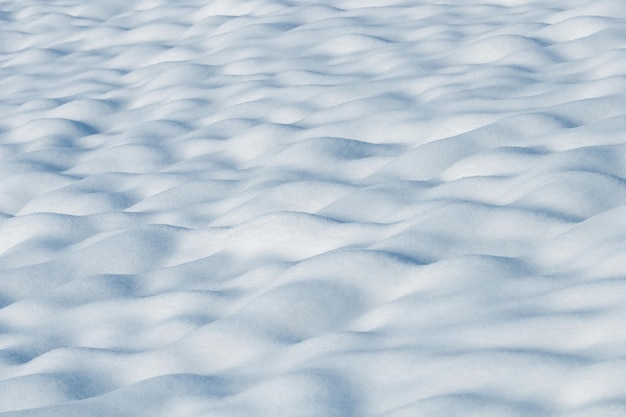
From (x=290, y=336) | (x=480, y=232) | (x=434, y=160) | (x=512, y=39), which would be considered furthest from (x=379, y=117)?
(x=290, y=336)

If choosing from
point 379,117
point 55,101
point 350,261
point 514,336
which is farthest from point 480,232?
point 55,101

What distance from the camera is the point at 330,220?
7.77 feet

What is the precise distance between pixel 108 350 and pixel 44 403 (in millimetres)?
203

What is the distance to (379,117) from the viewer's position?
2.96 meters

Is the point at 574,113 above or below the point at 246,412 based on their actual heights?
above

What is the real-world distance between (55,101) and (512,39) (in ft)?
5.35

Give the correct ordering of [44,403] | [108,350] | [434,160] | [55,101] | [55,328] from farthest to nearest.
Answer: [55,101] < [434,160] < [55,328] < [108,350] < [44,403]

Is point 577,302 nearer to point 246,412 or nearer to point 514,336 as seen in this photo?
point 514,336

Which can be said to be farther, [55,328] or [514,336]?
[55,328]

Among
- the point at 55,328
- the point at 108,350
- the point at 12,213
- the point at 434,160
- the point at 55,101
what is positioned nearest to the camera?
the point at 108,350

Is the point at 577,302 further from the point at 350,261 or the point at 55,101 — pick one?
the point at 55,101

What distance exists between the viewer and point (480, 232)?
7.00 ft

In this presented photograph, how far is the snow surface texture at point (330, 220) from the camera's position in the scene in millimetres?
1715

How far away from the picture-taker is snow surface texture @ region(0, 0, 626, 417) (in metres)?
1.71
